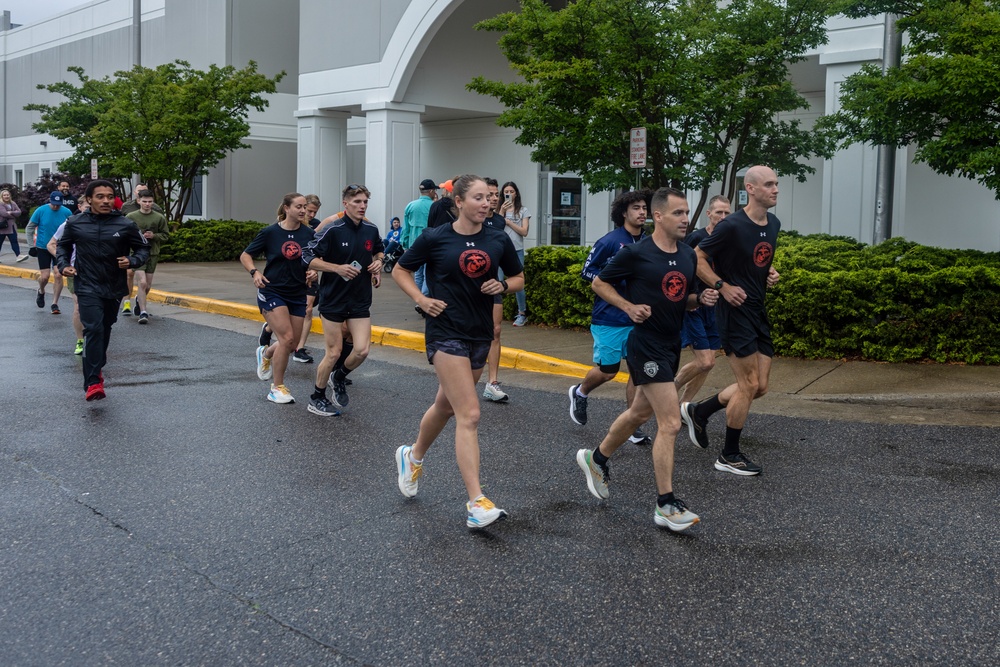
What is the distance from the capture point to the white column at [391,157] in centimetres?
2291

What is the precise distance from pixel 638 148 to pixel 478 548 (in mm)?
7772

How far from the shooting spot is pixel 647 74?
505 inches

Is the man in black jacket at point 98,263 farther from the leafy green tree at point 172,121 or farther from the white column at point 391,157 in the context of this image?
the leafy green tree at point 172,121

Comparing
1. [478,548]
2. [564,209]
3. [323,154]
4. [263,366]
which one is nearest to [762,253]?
[478,548]

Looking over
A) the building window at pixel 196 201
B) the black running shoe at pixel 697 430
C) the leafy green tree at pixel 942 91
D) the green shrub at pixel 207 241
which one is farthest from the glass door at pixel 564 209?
the black running shoe at pixel 697 430

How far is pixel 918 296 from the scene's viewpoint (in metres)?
9.93

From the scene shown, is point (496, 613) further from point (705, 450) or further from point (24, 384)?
point (24, 384)

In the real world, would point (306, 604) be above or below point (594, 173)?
below

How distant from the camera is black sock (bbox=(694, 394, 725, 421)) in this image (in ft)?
23.5

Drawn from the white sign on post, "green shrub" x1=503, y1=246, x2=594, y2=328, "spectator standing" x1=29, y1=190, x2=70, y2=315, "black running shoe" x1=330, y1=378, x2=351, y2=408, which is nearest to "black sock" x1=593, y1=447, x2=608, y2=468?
"black running shoe" x1=330, y1=378, x2=351, y2=408

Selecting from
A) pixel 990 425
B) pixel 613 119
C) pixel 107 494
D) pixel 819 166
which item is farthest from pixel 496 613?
pixel 819 166

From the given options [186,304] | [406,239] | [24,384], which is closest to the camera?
[24,384]

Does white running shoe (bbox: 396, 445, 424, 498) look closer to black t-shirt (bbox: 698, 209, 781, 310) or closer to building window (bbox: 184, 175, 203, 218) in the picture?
black t-shirt (bbox: 698, 209, 781, 310)

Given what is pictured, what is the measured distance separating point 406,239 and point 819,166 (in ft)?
26.3
